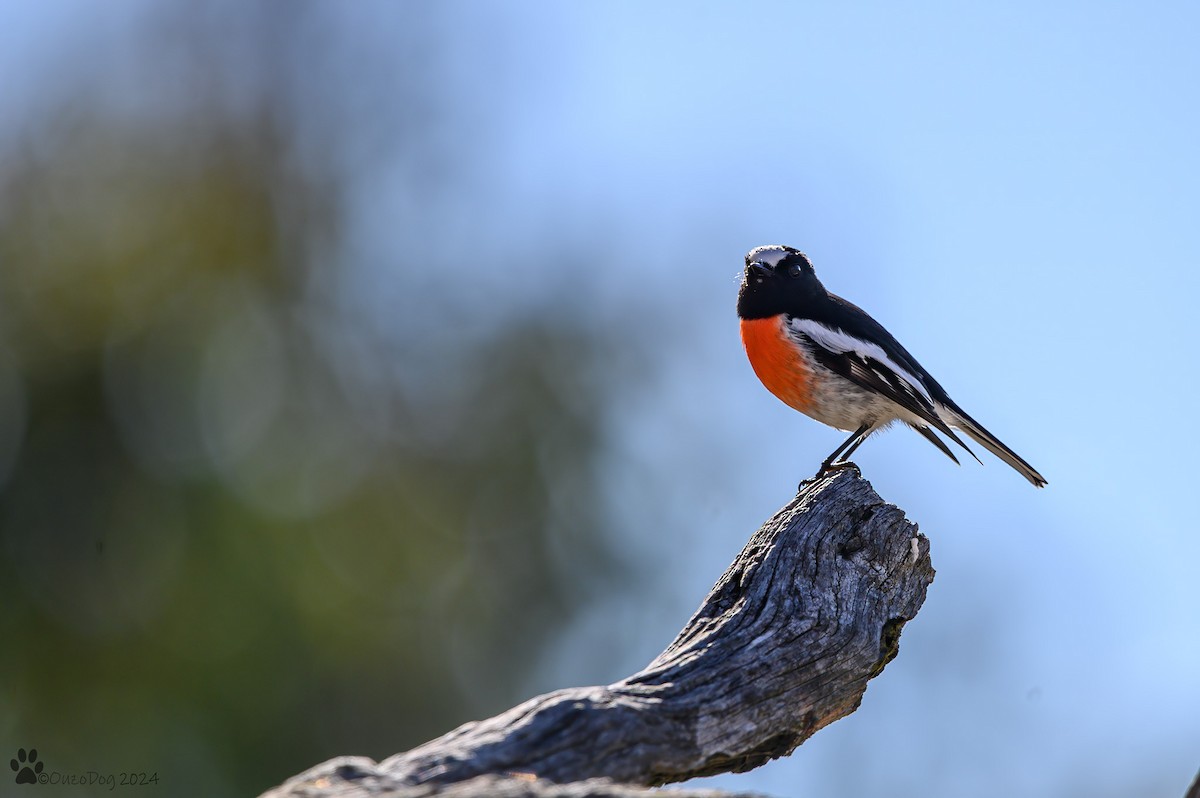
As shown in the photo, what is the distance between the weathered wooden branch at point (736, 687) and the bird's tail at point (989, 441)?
2554 mm

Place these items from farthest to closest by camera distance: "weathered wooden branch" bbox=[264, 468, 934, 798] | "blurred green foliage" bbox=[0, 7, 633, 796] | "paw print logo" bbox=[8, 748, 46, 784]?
"blurred green foliage" bbox=[0, 7, 633, 796] → "paw print logo" bbox=[8, 748, 46, 784] → "weathered wooden branch" bbox=[264, 468, 934, 798]

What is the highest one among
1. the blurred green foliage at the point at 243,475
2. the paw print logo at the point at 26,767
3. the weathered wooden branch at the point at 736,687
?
the blurred green foliage at the point at 243,475

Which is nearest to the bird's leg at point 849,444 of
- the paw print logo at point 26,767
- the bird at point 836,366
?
the bird at point 836,366

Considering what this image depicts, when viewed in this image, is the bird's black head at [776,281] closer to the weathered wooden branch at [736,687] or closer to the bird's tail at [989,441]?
the bird's tail at [989,441]

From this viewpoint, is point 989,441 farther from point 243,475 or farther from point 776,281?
point 243,475

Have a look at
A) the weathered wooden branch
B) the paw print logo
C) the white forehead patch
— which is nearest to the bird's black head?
the white forehead patch

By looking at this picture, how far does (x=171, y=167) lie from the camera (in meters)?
23.6

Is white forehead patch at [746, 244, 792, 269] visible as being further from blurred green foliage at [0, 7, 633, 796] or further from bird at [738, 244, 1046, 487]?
blurred green foliage at [0, 7, 633, 796]

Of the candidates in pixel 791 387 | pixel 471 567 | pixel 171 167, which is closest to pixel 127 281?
pixel 171 167

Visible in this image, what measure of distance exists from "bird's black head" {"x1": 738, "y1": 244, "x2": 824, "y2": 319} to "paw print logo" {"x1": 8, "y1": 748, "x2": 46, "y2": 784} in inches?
461

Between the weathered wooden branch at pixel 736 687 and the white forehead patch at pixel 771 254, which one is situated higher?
the white forehead patch at pixel 771 254

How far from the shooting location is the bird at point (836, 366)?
8758mm

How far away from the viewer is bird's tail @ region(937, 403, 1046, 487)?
8.95 meters

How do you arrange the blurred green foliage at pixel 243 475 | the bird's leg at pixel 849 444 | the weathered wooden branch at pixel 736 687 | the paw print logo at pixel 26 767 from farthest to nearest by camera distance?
the blurred green foliage at pixel 243 475, the paw print logo at pixel 26 767, the bird's leg at pixel 849 444, the weathered wooden branch at pixel 736 687
